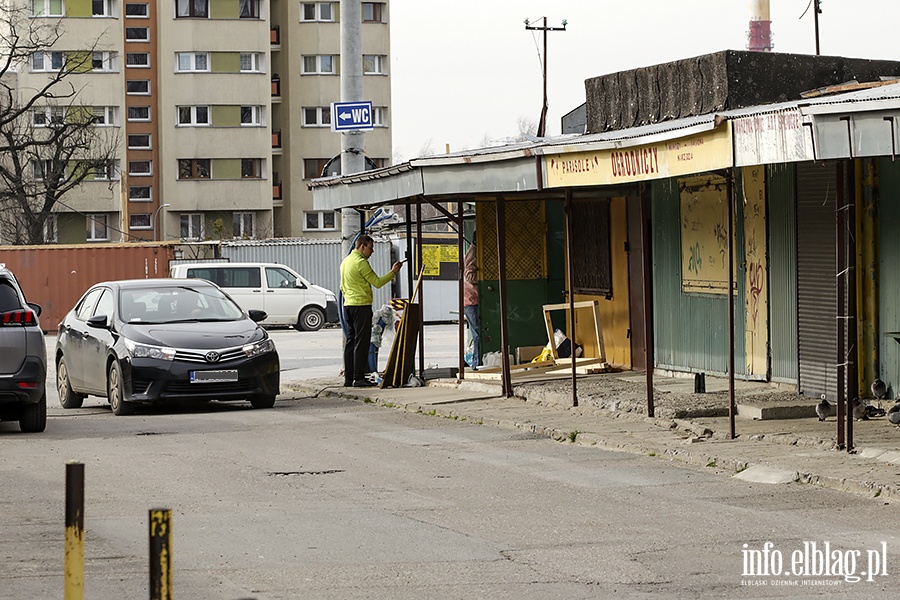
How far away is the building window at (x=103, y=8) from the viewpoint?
74125 mm

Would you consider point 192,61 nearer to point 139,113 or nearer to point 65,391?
point 139,113

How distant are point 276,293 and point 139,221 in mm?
39887

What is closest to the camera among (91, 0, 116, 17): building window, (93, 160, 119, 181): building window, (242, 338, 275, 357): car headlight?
(242, 338, 275, 357): car headlight

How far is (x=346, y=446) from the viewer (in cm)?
1297

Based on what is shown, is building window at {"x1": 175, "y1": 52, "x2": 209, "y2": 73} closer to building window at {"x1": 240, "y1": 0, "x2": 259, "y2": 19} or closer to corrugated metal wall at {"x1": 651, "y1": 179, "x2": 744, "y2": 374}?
building window at {"x1": 240, "y1": 0, "x2": 259, "y2": 19}

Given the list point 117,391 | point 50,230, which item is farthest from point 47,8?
point 117,391

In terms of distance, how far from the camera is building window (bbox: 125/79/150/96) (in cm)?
7575

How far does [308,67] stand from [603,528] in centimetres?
6879

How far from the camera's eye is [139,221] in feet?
250

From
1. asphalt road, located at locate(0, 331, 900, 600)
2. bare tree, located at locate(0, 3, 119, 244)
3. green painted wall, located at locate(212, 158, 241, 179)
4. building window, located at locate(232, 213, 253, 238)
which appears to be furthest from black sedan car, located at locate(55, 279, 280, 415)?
building window, located at locate(232, 213, 253, 238)

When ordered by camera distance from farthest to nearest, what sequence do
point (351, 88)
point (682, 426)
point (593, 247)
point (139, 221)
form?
point (139, 221)
point (351, 88)
point (593, 247)
point (682, 426)

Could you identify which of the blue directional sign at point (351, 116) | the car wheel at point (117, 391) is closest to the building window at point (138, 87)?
the blue directional sign at point (351, 116)

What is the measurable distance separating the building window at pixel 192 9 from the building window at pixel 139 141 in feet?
22.3

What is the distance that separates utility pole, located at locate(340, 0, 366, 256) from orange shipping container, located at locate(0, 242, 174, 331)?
22033mm
